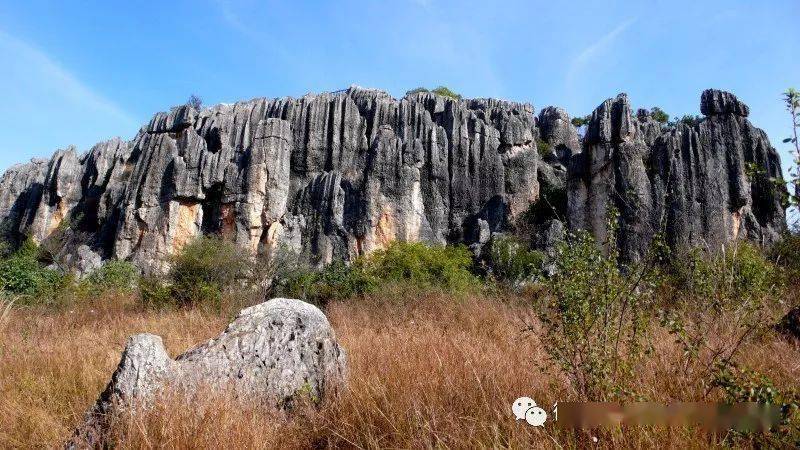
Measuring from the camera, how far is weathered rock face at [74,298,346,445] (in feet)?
8.57

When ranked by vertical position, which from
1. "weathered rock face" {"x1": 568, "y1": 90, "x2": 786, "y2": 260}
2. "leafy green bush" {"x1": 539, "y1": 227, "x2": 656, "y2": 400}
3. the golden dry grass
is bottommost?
the golden dry grass

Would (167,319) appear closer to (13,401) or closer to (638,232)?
(13,401)

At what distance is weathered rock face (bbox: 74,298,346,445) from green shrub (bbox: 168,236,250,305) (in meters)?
6.76

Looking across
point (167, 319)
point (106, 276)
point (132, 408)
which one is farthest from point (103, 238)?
point (132, 408)

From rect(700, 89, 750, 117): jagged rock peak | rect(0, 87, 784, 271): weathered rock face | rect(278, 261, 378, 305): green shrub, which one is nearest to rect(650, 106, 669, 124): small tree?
rect(0, 87, 784, 271): weathered rock face

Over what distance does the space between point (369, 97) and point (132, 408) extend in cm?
3591

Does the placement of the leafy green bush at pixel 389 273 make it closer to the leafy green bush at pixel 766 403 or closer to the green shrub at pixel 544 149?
the leafy green bush at pixel 766 403

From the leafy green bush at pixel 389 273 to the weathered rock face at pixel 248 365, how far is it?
8.60m

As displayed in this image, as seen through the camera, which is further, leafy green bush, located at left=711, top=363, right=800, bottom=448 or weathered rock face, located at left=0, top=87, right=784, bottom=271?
weathered rock face, located at left=0, top=87, right=784, bottom=271

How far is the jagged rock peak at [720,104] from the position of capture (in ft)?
75.3

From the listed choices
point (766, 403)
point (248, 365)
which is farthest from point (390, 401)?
point (766, 403)

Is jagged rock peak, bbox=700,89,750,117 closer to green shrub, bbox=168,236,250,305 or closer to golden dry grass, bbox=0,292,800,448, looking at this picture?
green shrub, bbox=168,236,250,305

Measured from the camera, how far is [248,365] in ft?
10.5

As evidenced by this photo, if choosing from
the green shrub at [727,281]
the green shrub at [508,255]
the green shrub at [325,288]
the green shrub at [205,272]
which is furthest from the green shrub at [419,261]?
the green shrub at [727,281]
